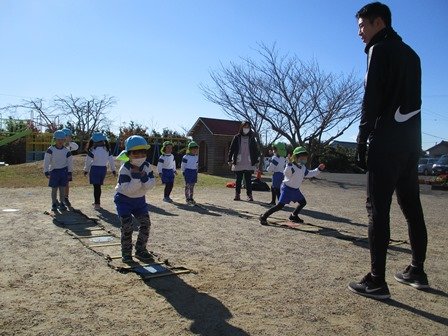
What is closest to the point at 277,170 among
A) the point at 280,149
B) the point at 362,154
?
the point at 280,149

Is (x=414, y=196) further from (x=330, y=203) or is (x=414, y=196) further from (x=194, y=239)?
(x=330, y=203)

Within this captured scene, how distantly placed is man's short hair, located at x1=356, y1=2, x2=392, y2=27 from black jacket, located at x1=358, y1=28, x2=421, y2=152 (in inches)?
A: 6.0

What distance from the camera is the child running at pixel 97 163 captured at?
29.4 ft

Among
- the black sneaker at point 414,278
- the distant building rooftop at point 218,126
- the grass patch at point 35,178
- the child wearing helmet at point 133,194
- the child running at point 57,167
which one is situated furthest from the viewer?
the distant building rooftop at point 218,126

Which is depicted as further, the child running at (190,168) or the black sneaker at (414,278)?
the child running at (190,168)

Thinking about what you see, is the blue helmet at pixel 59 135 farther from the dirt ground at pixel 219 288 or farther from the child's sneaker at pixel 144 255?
the child's sneaker at pixel 144 255

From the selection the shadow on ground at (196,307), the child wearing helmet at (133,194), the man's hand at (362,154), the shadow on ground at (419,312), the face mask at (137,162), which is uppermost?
the man's hand at (362,154)

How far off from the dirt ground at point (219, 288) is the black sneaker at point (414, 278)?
79mm

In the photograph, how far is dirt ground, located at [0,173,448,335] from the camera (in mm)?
2932

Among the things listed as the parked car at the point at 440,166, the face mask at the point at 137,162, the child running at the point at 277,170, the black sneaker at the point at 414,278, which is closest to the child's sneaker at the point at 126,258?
the face mask at the point at 137,162

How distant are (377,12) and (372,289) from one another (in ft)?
7.51

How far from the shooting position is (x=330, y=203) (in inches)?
440

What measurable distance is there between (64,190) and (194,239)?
394 centimetres

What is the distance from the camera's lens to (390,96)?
11.5ft
